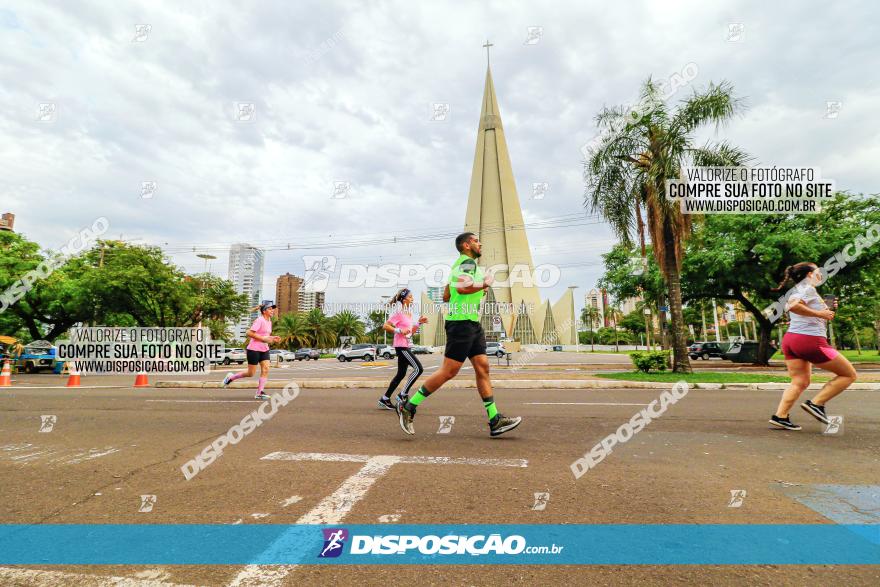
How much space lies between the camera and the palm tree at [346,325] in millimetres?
69688

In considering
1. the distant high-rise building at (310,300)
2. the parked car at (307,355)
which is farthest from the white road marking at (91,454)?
the distant high-rise building at (310,300)

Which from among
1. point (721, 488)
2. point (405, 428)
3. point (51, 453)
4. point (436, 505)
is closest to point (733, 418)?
point (721, 488)

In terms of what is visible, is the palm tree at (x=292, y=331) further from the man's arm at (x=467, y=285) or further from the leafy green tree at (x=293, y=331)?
the man's arm at (x=467, y=285)

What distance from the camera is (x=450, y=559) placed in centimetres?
198

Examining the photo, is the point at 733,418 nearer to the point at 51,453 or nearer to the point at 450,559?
the point at 450,559

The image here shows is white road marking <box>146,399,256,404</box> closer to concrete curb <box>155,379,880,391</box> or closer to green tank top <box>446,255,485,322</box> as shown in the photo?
concrete curb <box>155,379,880,391</box>

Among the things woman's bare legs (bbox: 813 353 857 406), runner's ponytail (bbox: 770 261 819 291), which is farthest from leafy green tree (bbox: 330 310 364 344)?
woman's bare legs (bbox: 813 353 857 406)

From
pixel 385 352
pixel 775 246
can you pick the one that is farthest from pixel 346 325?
pixel 775 246

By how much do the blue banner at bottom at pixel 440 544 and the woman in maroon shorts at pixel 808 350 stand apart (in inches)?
126

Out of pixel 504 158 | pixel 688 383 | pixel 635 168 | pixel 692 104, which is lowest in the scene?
pixel 688 383

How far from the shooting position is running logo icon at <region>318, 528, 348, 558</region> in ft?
6.66

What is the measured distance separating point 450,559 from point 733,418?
210 inches

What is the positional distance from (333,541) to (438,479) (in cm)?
108

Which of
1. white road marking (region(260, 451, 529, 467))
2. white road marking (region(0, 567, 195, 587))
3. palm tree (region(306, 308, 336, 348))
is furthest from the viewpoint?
palm tree (region(306, 308, 336, 348))
